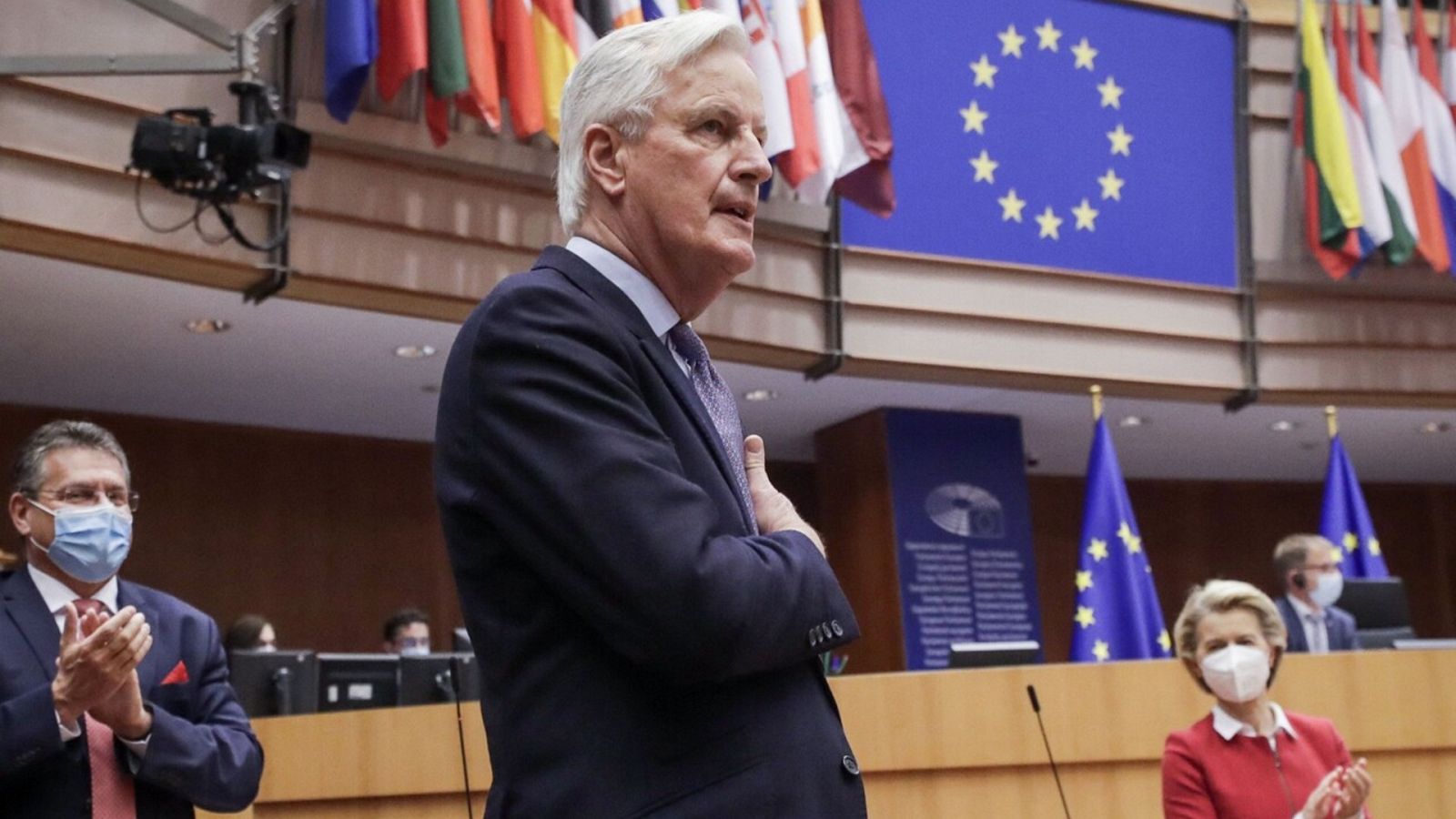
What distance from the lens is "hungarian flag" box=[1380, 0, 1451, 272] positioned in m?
10.2

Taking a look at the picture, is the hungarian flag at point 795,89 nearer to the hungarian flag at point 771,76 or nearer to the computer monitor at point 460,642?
the hungarian flag at point 771,76

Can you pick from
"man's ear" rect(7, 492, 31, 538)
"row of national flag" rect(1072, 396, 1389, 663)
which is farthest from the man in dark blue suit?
"row of national flag" rect(1072, 396, 1389, 663)

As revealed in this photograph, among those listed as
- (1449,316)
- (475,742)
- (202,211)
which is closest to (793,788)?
(475,742)

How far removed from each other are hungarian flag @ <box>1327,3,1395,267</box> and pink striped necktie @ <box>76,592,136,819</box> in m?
8.61

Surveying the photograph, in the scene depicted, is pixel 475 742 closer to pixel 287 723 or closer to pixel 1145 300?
pixel 287 723

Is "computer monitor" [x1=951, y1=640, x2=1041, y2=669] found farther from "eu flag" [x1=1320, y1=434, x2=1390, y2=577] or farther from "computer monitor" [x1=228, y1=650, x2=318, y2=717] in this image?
"eu flag" [x1=1320, y1=434, x2=1390, y2=577]

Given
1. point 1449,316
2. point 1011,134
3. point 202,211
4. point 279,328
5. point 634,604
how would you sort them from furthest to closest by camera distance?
point 1449,316 → point 1011,134 → point 279,328 → point 202,211 → point 634,604

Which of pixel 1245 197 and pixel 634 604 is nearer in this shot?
pixel 634 604

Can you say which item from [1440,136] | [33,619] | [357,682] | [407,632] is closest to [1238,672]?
[33,619]

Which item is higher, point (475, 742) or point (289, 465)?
point (289, 465)

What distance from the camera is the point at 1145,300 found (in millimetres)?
10094

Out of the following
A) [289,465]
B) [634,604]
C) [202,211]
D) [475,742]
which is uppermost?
[202,211]

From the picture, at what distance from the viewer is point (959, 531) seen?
10539 mm

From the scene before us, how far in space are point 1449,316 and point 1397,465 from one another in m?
2.61
